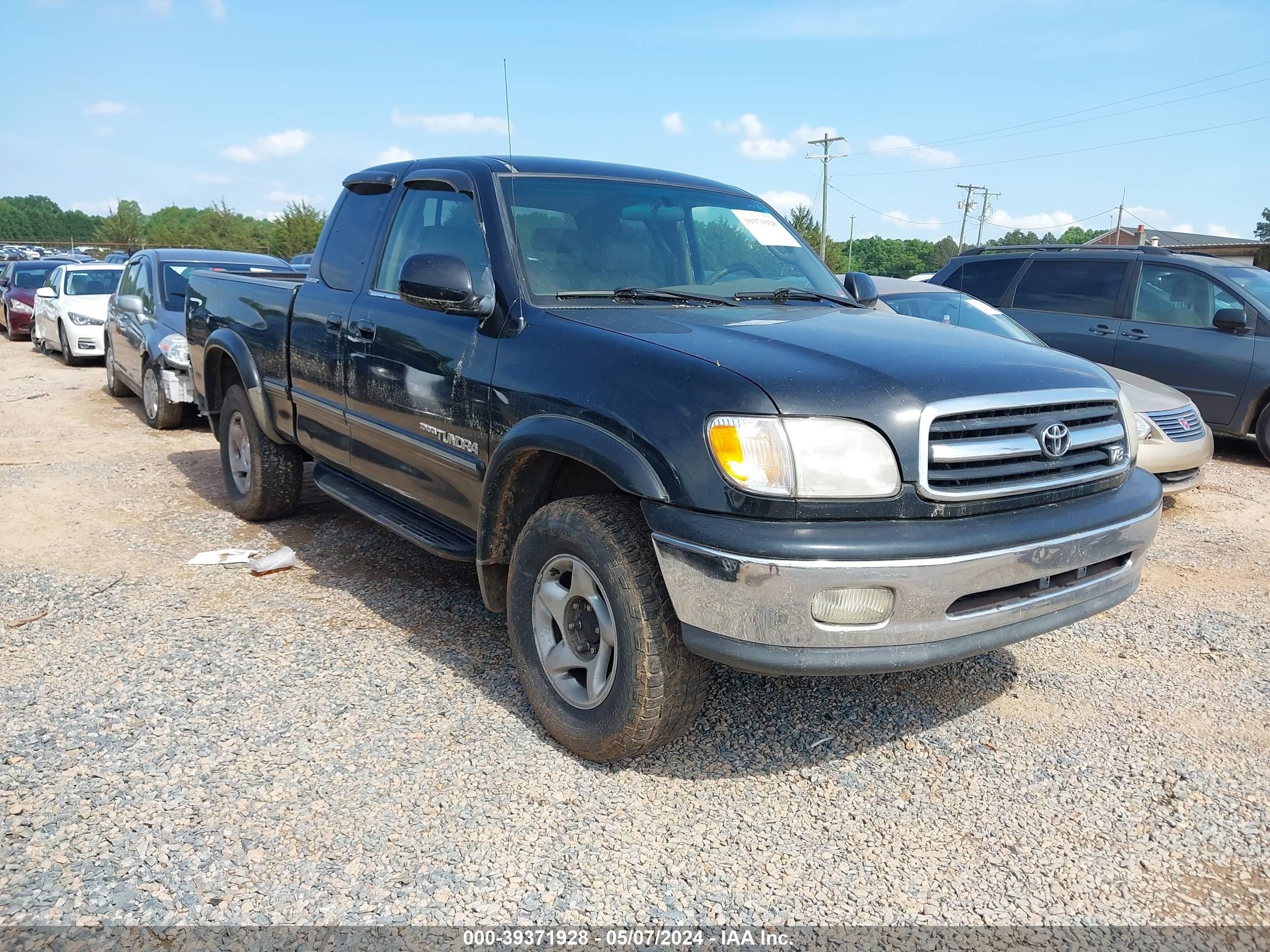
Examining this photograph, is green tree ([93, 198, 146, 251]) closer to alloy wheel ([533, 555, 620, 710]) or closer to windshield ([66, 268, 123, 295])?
windshield ([66, 268, 123, 295])

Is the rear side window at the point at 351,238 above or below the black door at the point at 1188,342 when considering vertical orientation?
above

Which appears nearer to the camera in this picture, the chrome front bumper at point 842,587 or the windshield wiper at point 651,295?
the chrome front bumper at point 842,587

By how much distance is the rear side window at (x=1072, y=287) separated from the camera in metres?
9.15

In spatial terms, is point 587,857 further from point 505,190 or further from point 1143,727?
point 505,190

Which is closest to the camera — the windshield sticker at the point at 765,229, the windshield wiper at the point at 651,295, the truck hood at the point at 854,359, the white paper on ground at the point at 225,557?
the truck hood at the point at 854,359

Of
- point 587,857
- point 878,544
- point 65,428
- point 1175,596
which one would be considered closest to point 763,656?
point 878,544

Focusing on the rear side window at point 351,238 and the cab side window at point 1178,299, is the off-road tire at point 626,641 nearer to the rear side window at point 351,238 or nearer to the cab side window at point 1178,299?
the rear side window at point 351,238

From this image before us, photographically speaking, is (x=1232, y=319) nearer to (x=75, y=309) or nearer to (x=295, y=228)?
(x=75, y=309)

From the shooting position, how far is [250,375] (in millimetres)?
5473

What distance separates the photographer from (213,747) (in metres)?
3.15

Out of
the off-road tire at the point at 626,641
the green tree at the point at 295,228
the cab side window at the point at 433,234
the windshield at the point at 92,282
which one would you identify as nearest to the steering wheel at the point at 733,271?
the cab side window at the point at 433,234

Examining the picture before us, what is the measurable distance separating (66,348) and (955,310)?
13.4 metres

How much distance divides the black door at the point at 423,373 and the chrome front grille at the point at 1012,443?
62.2 inches

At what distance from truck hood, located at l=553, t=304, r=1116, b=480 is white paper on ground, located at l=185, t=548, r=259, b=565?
112 inches
